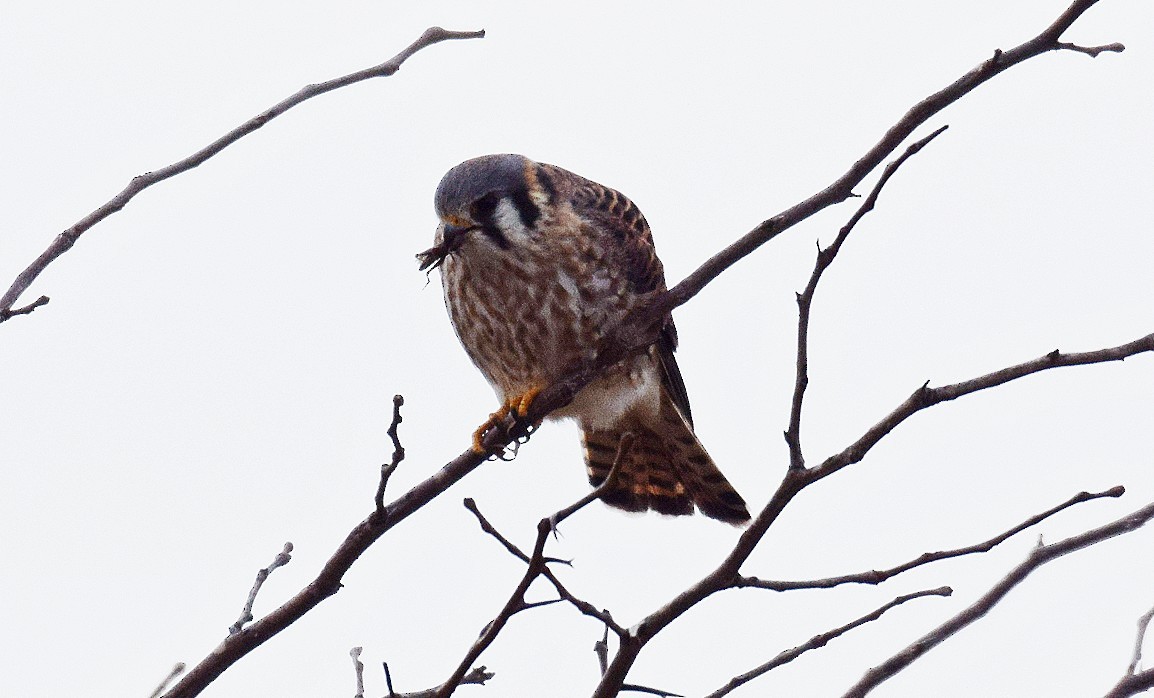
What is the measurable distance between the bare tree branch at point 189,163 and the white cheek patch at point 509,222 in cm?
118

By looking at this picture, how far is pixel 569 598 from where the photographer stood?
212cm

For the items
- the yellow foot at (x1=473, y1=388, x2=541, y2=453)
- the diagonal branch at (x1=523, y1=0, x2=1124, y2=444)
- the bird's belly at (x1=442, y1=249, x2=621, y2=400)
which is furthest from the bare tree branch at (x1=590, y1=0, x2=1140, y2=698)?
the bird's belly at (x1=442, y1=249, x2=621, y2=400)

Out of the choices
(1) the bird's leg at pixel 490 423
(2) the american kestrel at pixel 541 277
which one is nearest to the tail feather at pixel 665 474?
(2) the american kestrel at pixel 541 277

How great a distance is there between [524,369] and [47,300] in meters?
1.68

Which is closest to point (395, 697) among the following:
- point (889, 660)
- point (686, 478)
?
point (889, 660)

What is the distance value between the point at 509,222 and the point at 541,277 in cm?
16

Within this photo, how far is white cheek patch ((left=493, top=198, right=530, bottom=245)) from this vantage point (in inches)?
146

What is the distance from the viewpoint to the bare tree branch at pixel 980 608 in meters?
1.92

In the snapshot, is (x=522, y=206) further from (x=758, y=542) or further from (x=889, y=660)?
(x=889, y=660)

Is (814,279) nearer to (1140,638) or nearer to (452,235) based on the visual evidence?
(1140,638)

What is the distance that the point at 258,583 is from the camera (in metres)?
2.56

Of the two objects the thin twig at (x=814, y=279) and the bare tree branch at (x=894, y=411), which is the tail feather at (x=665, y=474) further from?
the thin twig at (x=814, y=279)

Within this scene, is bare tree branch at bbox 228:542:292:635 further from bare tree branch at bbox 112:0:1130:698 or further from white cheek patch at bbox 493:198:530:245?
white cheek patch at bbox 493:198:530:245

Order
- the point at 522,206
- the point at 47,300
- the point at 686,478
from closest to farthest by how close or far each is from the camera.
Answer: the point at 47,300, the point at 522,206, the point at 686,478
